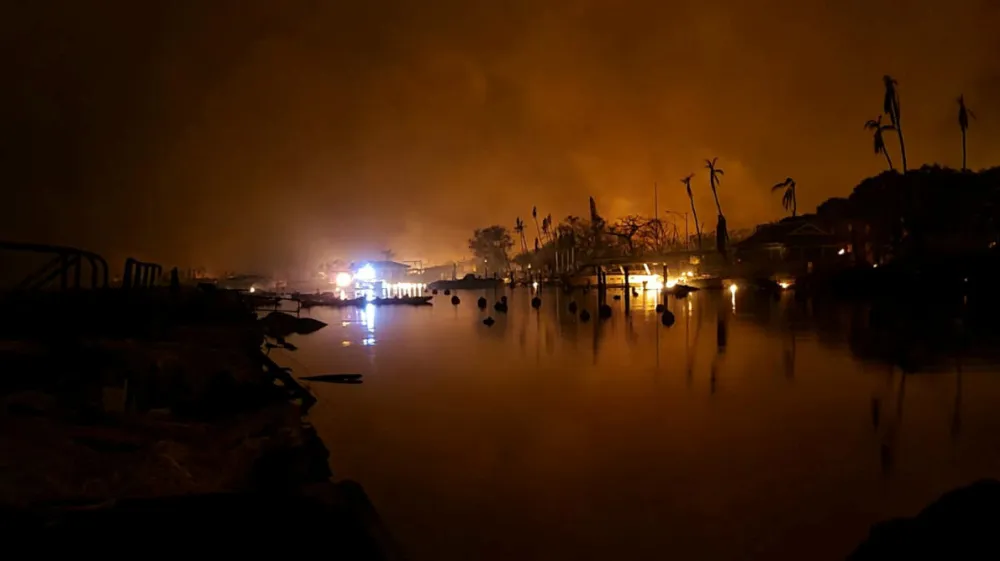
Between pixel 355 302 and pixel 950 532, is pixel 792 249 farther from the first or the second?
pixel 950 532

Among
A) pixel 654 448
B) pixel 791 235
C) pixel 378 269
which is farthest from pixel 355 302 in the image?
pixel 378 269

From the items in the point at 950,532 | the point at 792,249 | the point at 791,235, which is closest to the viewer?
the point at 950,532

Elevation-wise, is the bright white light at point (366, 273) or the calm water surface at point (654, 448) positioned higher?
the bright white light at point (366, 273)

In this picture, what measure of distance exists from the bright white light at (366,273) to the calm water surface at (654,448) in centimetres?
11942

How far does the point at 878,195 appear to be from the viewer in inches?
2933

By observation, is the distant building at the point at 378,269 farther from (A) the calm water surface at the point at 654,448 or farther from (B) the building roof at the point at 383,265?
(A) the calm water surface at the point at 654,448

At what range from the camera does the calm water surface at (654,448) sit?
32.4 ft

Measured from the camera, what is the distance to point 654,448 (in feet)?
46.4

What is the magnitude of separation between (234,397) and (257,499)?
7.40 m

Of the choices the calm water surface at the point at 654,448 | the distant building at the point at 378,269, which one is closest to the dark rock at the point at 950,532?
the calm water surface at the point at 654,448

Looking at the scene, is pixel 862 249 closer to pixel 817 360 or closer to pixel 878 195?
pixel 878 195

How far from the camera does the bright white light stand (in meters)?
147

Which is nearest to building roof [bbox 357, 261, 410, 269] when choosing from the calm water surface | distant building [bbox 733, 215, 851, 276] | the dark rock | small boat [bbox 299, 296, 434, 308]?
small boat [bbox 299, 296, 434, 308]

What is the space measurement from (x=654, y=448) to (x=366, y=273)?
137518 mm
